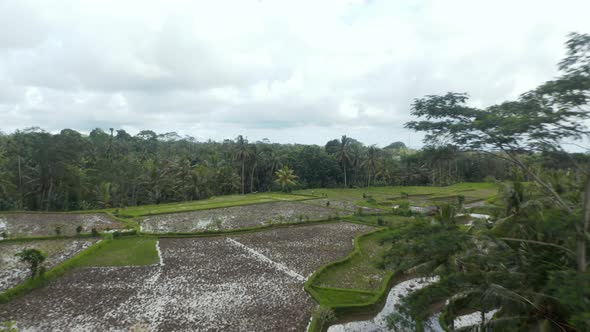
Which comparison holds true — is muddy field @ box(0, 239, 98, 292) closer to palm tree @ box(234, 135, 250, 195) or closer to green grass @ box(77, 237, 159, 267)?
Answer: green grass @ box(77, 237, 159, 267)

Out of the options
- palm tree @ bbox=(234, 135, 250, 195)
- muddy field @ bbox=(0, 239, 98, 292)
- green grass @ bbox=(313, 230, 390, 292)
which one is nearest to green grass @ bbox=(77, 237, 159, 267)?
muddy field @ bbox=(0, 239, 98, 292)

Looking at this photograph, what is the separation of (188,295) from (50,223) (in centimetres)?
1962

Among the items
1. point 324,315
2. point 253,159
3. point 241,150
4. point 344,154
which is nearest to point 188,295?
point 324,315

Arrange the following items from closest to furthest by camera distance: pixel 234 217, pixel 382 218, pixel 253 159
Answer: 1. pixel 382 218
2. pixel 234 217
3. pixel 253 159

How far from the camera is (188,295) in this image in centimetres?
1312

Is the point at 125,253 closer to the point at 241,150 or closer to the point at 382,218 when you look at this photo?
the point at 382,218

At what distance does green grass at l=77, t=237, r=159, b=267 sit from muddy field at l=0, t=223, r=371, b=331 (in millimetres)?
862

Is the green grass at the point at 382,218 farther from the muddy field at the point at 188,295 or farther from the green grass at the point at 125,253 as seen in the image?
the green grass at the point at 125,253

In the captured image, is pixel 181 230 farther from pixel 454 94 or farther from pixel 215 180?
pixel 215 180

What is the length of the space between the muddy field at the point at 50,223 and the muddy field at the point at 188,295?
9.49 metres

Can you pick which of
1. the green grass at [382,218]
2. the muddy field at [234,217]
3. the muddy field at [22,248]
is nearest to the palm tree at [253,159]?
the muddy field at [234,217]

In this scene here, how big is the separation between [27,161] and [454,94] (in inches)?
1683

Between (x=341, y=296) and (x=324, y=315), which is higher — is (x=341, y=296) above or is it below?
below

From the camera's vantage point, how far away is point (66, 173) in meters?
31.9
